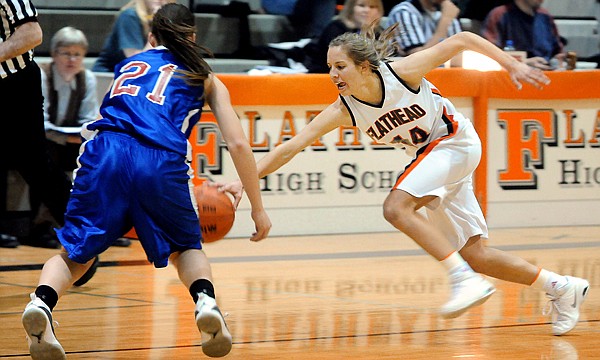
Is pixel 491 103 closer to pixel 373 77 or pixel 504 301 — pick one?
pixel 504 301

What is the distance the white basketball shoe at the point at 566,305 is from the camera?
4758 millimetres

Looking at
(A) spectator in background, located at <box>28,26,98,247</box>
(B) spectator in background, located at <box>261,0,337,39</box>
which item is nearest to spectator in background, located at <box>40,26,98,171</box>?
(A) spectator in background, located at <box>28,26,98,247</box>

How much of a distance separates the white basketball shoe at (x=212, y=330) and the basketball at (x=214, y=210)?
77cm

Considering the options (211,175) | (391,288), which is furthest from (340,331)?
(211,175)

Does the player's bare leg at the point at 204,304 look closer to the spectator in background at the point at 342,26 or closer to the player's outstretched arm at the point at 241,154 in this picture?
the player's outstretched arm at the point at 241,154

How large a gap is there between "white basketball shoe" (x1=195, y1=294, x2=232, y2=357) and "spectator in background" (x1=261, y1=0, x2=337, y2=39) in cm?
637

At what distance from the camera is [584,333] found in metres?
4.80

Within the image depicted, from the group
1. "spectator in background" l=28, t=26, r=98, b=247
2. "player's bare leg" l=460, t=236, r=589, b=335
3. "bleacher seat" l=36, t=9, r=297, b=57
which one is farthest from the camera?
"bleacher seat" l=36, t=9, r=297, b=57

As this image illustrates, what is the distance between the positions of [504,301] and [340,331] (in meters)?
1.22

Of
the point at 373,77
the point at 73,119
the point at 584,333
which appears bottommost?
the point at 584,333

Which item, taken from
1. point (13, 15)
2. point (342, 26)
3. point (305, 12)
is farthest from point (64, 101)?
point (305, 12)

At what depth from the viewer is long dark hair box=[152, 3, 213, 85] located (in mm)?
4117

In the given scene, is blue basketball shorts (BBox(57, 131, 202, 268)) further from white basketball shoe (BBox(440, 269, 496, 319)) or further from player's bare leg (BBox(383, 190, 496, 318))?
white basketball shoe (BBox(440, 269, 496, 319))

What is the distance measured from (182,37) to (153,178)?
0.58 m
